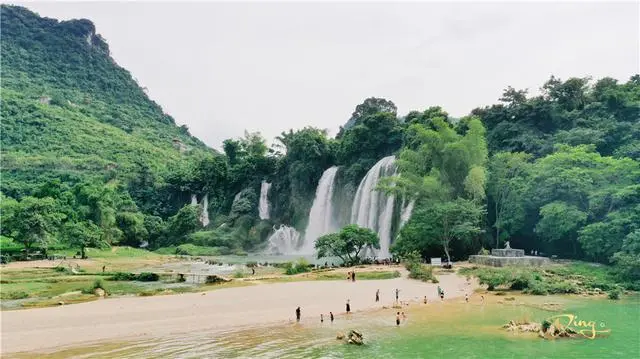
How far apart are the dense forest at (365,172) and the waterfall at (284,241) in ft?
4.57

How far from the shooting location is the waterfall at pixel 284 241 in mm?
65188

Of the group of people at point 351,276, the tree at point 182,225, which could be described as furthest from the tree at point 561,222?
the tree at point 182,225

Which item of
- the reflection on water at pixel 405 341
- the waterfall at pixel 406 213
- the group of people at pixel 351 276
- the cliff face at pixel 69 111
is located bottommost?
the reflection on water at pixel 405 341

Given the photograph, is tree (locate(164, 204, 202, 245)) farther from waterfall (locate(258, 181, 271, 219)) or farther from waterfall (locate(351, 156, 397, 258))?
waterfall (locate(351, 156, 397, 258))

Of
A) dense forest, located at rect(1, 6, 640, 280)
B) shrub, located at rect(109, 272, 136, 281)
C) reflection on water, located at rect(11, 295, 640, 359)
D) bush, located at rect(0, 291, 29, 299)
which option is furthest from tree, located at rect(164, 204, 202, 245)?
reflection on water, located at rect(11, 295, 640, 359)

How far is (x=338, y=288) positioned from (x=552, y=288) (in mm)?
12496

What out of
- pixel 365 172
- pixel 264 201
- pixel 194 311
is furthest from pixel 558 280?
pixel 264 201

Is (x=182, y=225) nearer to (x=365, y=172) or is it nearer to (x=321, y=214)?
(x=321, y=214)

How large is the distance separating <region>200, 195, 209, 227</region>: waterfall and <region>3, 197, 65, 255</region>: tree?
2823cm

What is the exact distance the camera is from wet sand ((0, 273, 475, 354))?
18734 mm

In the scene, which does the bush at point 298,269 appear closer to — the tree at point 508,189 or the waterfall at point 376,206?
the waterfall at point 376,206

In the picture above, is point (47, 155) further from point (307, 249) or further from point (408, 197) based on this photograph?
point (408, 197)

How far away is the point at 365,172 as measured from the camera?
59.8m

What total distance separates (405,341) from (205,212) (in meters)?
64.3
